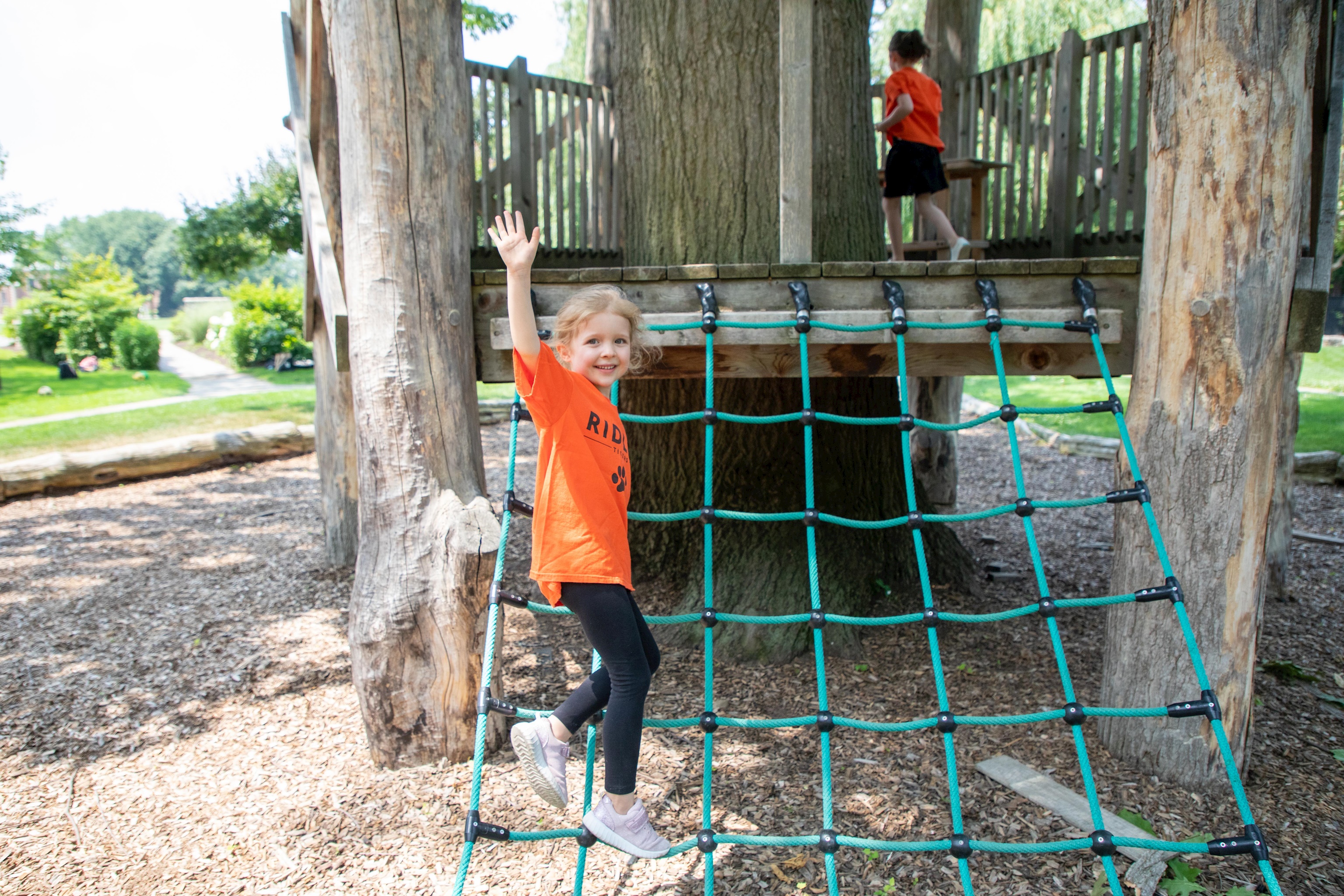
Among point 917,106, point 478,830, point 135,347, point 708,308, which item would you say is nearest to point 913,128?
point 917,106

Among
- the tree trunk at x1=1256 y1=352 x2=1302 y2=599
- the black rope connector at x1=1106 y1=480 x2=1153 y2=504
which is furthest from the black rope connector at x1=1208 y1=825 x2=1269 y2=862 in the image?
the tree trunk at x1=1256 y1=352 x2=1302 y2=599

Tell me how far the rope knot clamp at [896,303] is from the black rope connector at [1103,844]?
149 centimetres

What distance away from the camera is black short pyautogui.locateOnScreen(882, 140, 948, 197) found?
4598 mm

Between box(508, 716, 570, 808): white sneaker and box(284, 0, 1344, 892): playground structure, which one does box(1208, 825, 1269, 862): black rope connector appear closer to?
box(284, 0, 1344, 892): playground structure

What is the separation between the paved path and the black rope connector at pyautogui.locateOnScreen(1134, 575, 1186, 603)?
410 inches

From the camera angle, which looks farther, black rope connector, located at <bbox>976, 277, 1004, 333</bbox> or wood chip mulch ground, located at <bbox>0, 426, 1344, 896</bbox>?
black rope connector, located at <bbox>976, 277, 1004, 333</bbox>

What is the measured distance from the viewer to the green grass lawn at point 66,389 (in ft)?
37.8

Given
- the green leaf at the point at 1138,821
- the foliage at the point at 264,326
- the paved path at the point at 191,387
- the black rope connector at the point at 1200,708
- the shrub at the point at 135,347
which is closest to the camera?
the black rope connector at the point at 1200,708

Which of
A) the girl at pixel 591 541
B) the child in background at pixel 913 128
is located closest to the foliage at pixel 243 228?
the child in background at pixel 913 128

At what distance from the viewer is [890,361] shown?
3.11 m

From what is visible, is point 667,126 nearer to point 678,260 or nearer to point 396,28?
point 678,260

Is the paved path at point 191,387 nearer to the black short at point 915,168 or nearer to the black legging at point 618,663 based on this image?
the black short at point 915,168

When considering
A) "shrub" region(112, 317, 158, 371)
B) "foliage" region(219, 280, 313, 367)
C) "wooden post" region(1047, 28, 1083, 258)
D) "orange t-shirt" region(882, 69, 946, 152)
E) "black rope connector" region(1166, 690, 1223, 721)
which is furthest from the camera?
"foliage" region(219, 280, 313, 367)

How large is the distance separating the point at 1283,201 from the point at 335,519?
4351 millimetres
